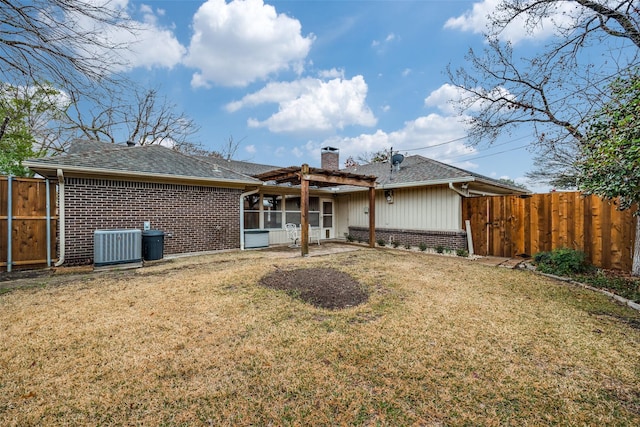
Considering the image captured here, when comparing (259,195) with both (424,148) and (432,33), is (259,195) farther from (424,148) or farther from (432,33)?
(424,148)

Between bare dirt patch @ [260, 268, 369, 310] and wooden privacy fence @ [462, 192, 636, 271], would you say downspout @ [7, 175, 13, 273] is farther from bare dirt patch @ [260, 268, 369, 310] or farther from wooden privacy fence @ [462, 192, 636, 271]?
wooden privacy fence @ [462, 192, 636, 271]

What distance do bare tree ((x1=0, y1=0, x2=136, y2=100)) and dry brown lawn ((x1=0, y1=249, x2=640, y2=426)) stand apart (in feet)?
12.6

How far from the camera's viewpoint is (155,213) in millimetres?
8125

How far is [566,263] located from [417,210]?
4.76m

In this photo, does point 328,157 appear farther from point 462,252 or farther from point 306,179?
point 462,252

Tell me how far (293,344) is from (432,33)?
10605 mm

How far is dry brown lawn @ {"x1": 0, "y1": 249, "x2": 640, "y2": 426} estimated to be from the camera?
1981mm

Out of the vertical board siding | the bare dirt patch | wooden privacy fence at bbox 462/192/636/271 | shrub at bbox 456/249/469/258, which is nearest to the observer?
the bare dirt patch

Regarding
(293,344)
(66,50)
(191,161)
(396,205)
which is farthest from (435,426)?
(191,161)

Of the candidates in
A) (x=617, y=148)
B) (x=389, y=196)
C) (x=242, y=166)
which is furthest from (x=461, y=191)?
(x=242, y=166)

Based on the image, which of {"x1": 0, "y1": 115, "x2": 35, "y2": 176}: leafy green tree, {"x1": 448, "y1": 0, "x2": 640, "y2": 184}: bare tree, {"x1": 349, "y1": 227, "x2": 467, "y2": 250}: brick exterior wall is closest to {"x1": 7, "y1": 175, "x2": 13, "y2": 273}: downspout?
{"x1": 0, "y1": 115, "x2": 35, "y2": 176}: leafy green tree

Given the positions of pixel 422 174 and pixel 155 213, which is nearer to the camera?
pixel 155 213

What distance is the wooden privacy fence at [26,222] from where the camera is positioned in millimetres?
6273

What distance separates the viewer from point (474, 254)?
8961 mm
